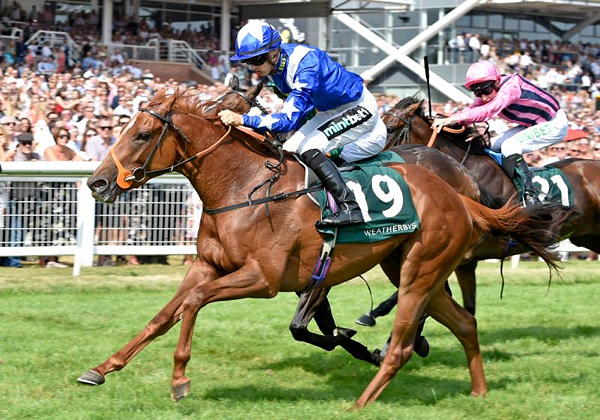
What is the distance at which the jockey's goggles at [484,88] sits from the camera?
24.1ft

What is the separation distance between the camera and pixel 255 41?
514 cm

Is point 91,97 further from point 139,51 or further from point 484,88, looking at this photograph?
point 139,51

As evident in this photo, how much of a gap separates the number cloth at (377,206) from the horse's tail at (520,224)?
0.56 meters

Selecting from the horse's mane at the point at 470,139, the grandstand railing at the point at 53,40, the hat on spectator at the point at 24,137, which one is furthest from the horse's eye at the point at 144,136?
the grandstand railing at the point at 53,40

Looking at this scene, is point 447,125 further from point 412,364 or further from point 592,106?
point 592,106

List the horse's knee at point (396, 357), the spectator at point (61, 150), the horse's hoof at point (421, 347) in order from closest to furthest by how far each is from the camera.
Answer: the horse's knee at point (396, 357)
the horse's hoof at point (421, 347)
the spectator at point (61, 150)

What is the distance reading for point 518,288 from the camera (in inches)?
395

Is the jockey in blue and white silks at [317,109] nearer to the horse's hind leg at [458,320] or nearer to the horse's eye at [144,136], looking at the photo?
the horse's eye at [144,136]

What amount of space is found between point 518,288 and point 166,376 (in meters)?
5.30

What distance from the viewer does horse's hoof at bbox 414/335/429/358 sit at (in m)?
6.38

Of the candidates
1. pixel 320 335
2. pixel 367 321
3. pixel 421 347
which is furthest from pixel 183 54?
pixel 320 335

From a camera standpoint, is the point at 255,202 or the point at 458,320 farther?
the point at 458,320

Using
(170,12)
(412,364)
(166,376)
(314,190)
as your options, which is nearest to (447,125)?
(412,364)

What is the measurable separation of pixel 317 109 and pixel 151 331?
1623mm
